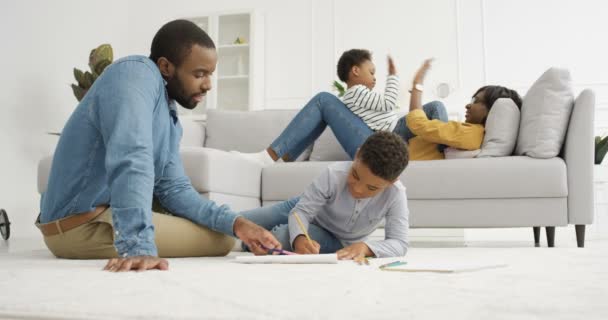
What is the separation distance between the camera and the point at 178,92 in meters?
1.38

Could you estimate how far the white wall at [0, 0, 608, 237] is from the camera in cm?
394

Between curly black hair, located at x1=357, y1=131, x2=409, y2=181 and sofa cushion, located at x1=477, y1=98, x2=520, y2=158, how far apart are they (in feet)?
4.01

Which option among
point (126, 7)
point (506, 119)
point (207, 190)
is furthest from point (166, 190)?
point (126, 7)

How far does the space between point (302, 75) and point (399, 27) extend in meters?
0.99

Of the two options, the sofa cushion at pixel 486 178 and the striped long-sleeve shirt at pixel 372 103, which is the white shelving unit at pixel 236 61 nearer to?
the striped long-sleeve shirt at pixel 372 103

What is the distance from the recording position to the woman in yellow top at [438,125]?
2617mm

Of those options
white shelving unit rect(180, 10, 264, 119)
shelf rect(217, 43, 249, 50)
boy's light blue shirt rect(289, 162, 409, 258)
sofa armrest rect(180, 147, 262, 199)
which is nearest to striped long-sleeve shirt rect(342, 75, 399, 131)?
sofa armrest rect(180, 147, 262, 199)

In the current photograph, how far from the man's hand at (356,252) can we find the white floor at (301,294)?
257 millimetres

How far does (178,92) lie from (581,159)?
6.23 ft

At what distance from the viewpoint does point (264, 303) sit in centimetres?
73

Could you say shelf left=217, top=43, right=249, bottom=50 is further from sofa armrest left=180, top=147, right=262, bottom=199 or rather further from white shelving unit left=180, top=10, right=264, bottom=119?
sofa armrest left=180, top=147, right=262, bottom=199

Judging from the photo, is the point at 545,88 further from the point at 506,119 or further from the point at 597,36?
the point at 597,36

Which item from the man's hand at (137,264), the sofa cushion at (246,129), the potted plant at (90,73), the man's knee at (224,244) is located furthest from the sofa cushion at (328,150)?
the man's hand at (137,264)

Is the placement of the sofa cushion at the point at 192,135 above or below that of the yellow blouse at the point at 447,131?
above
